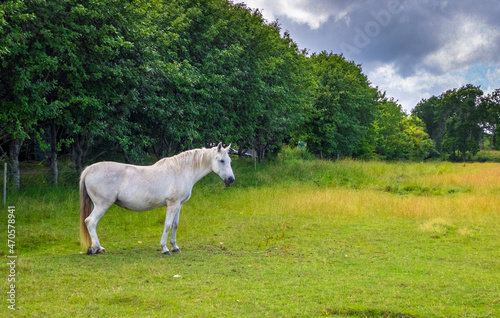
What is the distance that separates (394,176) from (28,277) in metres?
24.8

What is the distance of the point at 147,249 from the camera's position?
8.70 meters

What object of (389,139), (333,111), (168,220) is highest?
(333,111)

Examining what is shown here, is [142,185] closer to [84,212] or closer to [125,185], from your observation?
[125,185]

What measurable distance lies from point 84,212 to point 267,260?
3.87 m

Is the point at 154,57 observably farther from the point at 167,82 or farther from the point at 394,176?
the point at 394,176

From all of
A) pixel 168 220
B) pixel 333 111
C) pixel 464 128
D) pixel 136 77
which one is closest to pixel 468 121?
pixel 464 128

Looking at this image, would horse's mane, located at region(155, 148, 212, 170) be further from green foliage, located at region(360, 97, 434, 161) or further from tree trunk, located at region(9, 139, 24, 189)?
green foliage, located at region(360, 97, 434, 161)

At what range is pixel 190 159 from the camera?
859 cm

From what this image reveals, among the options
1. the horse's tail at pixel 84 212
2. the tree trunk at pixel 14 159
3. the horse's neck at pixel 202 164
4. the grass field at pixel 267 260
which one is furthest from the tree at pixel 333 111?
the horse's tail at pixel 84 212

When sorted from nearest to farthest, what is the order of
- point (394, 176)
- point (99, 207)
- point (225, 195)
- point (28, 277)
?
point (28, 277), point (99, 207), point (225, 195), point (394, 176)

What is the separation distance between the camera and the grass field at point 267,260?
4.97m

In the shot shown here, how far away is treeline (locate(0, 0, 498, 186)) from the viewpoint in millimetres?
11922

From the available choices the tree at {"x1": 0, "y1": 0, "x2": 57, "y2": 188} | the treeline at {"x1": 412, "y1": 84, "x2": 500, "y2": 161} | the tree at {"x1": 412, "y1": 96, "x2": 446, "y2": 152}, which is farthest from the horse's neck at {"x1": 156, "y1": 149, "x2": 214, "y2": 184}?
the tree at {"x1": 412, "y1": 96, "x2": 446, "y2": 152}

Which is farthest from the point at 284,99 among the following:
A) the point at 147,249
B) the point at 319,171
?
the point at 147,249
